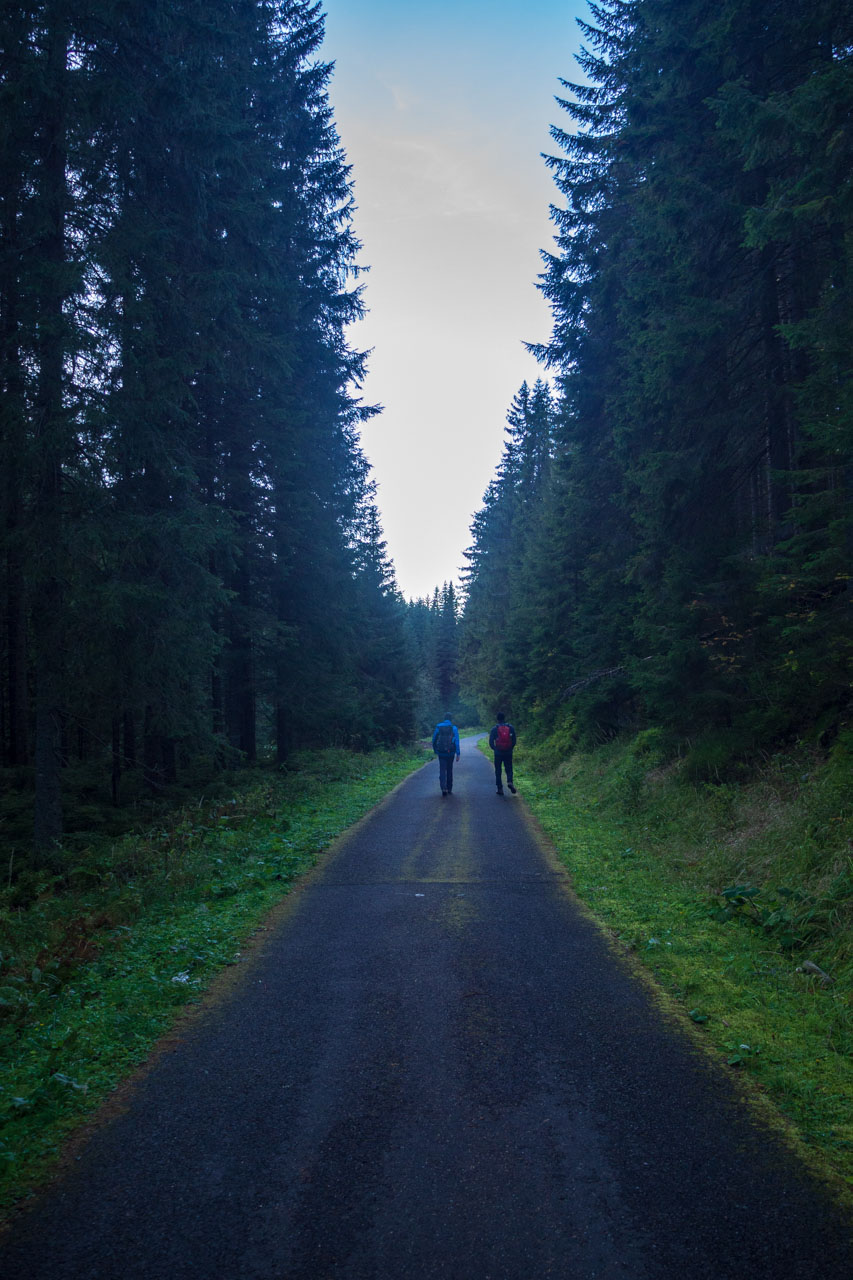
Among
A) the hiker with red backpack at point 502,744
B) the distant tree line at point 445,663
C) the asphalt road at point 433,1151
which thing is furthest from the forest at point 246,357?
the distant tree line at point 445,663

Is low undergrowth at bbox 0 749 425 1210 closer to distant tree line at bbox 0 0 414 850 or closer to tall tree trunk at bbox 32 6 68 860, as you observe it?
tall tree trunk at bbox 32 6 68 860

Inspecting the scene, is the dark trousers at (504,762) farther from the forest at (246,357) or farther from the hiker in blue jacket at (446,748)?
the forest at (246,357)

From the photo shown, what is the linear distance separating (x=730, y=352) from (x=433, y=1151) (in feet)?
41.4

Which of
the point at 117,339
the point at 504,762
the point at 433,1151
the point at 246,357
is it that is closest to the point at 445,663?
the point at 504,762

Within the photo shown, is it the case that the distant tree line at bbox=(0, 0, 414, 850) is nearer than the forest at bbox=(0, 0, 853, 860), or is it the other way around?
the forest at bbox=(0, 0, 853, 860)

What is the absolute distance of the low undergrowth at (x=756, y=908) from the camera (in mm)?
4062

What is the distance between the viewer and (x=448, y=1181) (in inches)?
121

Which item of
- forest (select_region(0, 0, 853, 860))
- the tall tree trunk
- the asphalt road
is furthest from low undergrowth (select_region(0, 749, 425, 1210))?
forest (select_region(0, 0, 853, 860))

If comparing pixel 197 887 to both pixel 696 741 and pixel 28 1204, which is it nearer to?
pixel 28 1204

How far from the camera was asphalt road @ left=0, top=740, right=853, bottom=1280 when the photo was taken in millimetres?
2664

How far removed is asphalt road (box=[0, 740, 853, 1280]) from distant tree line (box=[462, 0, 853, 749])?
5.80 meters

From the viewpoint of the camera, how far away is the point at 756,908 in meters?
6.58

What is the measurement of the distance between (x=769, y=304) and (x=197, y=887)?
12451 millimetres

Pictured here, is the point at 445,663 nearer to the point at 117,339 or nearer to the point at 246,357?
the point at 246,357
